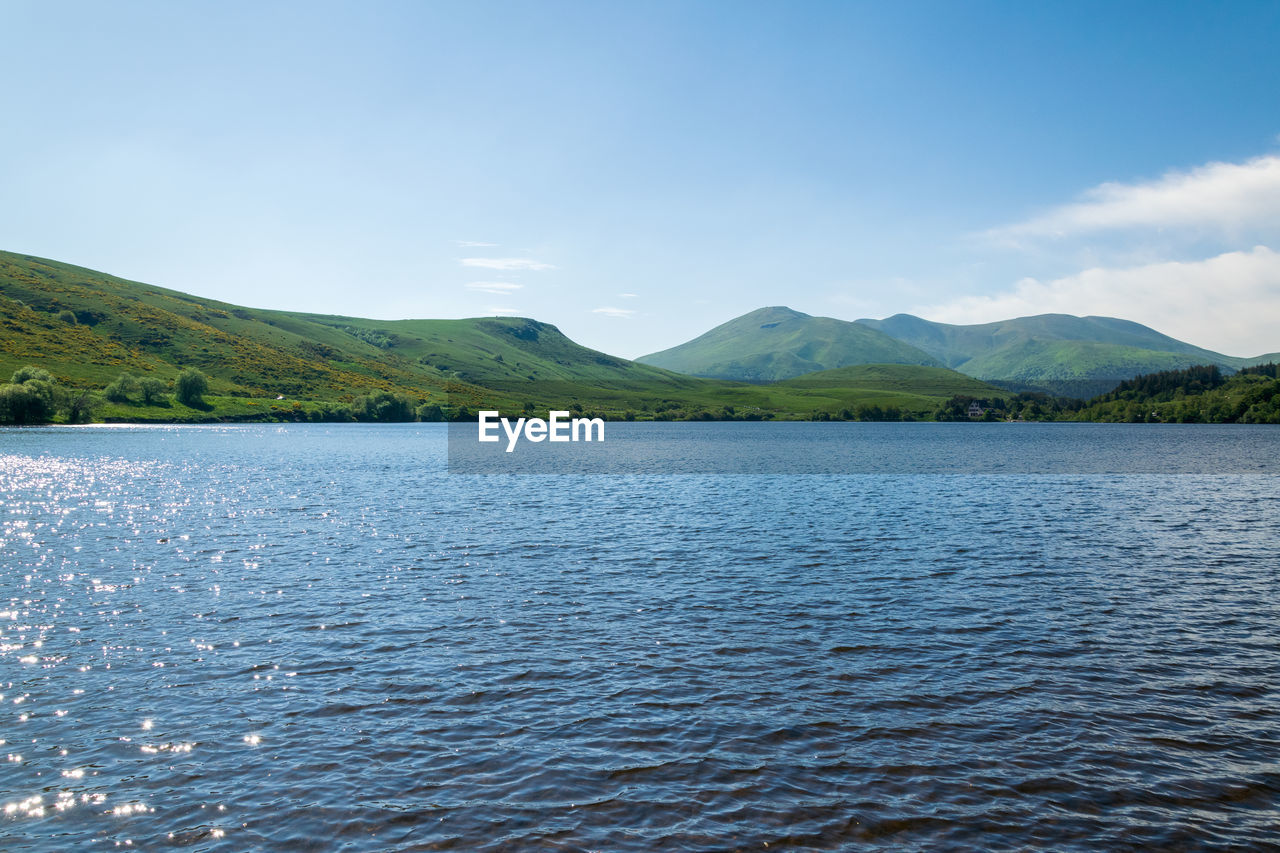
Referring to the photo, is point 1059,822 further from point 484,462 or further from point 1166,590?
point 484,462

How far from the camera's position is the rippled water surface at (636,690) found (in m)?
15.6

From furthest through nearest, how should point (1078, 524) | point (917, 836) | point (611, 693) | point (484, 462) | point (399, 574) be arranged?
point (484, 462) → point (1078, 524) → point (399, 574) → point (611, 693) → point (917, 836)

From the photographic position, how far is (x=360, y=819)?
15.4 metres

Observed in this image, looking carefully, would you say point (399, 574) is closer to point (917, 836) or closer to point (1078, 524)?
point (917, 836)

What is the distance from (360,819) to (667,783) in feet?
23.1

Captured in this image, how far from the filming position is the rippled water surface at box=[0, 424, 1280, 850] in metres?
15.6

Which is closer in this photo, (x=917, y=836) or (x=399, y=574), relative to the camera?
(x=917, y=836)

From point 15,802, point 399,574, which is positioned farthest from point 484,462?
point 15,802

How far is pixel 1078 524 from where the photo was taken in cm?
5778

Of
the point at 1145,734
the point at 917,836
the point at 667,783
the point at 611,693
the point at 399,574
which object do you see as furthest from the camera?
the point at 399,574

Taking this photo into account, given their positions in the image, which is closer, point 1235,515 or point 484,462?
point 1235,515

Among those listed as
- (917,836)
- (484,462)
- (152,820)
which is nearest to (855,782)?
(917,836)

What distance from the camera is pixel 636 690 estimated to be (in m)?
22.7

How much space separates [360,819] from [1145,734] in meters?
21.0
